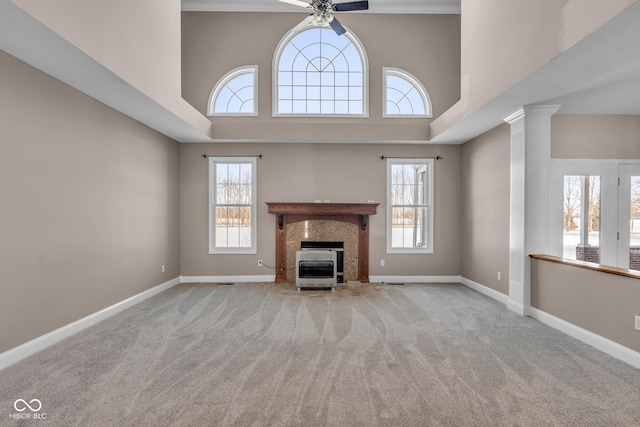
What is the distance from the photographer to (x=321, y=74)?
6.34 meters

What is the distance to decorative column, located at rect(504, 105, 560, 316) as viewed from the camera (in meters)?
4.21

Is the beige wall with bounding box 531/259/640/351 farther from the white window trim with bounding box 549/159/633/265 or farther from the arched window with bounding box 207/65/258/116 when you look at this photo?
the arched window with bounding box 207/65/258/116

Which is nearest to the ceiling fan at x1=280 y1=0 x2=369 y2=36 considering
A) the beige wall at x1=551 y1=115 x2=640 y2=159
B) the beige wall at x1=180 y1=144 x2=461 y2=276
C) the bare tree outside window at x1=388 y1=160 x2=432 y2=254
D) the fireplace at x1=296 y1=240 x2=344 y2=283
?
the beige wall at x1=180 y1=144 x2=461 y2=276

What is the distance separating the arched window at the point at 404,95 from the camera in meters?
6.33

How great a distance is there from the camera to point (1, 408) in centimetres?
219

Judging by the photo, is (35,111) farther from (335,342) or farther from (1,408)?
(335,342)

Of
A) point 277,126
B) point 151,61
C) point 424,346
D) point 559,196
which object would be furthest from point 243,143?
point 559,196

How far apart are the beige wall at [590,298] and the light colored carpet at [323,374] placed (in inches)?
10.5

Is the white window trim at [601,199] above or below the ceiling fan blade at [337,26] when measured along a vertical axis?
below

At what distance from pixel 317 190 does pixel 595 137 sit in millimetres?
4315

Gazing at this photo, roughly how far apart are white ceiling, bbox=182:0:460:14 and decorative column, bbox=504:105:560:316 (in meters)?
3.20

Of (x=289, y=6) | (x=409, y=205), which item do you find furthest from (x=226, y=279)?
(x=289, y=6)

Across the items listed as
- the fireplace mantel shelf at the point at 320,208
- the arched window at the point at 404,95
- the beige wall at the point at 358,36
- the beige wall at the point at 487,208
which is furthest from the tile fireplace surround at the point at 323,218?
the arched window at the point at 404,95

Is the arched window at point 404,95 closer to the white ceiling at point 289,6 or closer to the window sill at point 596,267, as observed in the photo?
the white ceiling at point 289,6
